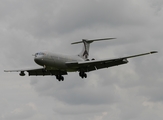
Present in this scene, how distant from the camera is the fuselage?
8824 centimetres

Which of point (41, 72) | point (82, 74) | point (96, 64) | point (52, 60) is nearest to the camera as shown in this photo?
point (52, 60)

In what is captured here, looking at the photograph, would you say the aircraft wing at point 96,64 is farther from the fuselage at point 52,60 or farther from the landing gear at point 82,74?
the fuselage at point 52,60

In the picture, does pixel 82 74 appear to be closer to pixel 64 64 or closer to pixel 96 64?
pixel 96 64

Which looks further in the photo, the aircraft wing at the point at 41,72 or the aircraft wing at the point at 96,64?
the aircraft wing at the point at 41,72

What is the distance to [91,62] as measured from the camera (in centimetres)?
9250

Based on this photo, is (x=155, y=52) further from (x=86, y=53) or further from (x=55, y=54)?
(x=86, y=53)

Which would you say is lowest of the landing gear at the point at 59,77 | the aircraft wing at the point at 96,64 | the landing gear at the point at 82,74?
the landing gear at the point at 59,77

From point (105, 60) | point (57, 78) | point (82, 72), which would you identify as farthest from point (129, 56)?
point (57, 78)

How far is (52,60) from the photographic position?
292 feet

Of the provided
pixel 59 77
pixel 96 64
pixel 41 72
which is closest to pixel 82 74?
pixel 96 64

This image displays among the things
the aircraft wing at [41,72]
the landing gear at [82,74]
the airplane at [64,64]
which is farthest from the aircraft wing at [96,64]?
the aircraft wing at [41,72]

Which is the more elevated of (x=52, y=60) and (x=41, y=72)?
(x=52, y=60)

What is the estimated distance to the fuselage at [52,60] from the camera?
289ft

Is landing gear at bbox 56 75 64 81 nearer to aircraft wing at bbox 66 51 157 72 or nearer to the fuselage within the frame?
aircraft wing at bbox 66 51 157 72
